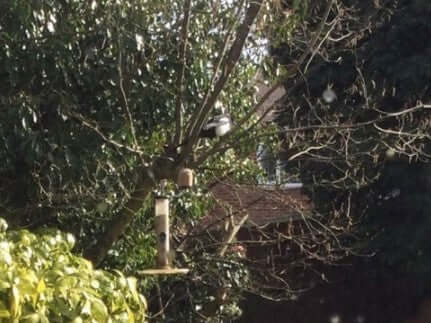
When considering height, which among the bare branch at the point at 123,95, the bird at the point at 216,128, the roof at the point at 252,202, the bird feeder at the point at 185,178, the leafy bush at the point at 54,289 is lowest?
the leafy bush at the point at 54,289

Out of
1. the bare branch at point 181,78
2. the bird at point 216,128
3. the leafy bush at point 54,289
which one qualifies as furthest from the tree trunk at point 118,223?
the leafy bush at point 54,289

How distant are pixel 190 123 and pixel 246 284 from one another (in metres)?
2.38

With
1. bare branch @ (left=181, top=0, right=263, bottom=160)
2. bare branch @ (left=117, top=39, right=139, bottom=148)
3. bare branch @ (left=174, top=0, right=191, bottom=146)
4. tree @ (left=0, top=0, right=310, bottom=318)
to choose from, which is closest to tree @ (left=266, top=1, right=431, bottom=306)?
tree @ (left=0, top=0, right=310, bottom=318)

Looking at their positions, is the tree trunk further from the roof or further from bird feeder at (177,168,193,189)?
the roof

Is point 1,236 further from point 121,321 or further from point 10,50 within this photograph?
point 10,50

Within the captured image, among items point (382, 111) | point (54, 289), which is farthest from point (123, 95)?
point (382, 111)

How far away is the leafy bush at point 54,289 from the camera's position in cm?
445

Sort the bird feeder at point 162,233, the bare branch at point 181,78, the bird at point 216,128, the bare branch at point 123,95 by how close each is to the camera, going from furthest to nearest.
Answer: the bird feeder at point 162,233 < the bare branch at point 181,78 < the bare branch at point 123,95 < the bird at point 216,128

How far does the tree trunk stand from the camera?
23.4ft

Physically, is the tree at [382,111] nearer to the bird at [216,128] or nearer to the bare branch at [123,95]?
the bare branch at [123,95]

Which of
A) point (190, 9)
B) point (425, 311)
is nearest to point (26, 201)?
point (190, 9)

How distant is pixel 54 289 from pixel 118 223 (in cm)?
260

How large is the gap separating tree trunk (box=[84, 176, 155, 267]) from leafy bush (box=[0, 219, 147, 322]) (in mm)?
1467

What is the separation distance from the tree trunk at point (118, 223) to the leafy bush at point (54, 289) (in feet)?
4.81
